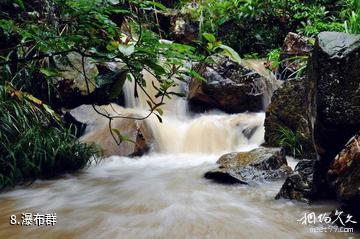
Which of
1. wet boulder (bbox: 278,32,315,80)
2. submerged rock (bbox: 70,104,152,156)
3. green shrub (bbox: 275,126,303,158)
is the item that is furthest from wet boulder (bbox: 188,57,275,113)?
green shrub (bbox: 275,126,303,158)

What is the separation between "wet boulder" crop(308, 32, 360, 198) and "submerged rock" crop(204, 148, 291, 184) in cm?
108

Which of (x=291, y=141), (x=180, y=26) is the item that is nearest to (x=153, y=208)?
(x=291, y=141)

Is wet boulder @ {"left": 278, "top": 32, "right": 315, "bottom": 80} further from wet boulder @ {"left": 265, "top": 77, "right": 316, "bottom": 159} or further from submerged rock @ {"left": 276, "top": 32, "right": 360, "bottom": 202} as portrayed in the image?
submerged rock @ {"left": 276, "top": 32, "right": 360, "bottom": 202}

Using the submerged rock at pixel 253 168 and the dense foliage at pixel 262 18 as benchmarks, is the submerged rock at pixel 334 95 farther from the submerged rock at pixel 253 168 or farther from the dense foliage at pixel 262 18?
the dense foliage at pixel 262 18

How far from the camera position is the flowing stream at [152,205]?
239 cm

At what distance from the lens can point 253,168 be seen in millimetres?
3826

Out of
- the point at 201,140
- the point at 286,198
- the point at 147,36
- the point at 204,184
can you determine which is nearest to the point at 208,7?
the point at 201,140

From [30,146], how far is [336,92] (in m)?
3.32

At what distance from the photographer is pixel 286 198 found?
2.97 metres

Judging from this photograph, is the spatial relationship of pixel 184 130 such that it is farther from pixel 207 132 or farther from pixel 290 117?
pixel 290 117

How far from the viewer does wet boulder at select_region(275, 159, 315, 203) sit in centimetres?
289

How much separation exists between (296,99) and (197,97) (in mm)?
2881

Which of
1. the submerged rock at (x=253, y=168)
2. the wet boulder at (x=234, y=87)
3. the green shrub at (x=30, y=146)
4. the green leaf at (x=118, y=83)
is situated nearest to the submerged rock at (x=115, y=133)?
the green shrub at (x=30, y=146)

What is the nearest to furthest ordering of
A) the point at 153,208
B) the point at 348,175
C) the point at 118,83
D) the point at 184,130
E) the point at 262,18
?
the point at 118,83 → the point at 348,175 → the point at 153,208 → the point at 184,130 → the point at 262,18
